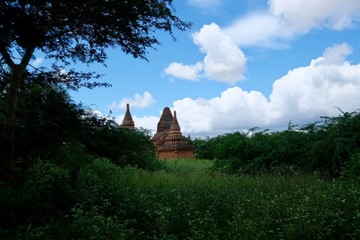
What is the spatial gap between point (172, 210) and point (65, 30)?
18.6 ft

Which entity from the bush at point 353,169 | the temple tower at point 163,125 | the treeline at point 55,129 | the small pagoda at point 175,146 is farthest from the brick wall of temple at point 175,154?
the bush at point 353,169

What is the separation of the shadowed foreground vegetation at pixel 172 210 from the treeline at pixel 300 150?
286 cm

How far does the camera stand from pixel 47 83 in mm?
11047

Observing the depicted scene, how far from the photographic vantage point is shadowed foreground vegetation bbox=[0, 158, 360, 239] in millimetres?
6230

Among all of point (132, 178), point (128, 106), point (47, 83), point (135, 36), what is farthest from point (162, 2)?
point (128, 106)

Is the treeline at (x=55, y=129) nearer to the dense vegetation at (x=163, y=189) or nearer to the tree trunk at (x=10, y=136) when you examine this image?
the dense vegetation at (x=163, y=189)

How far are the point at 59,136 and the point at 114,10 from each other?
11.8 ft

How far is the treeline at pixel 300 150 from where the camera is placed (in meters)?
13.0

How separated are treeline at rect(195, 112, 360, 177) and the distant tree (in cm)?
589

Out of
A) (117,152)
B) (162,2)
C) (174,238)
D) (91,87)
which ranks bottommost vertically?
(174,238)

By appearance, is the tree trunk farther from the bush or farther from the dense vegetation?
the bush

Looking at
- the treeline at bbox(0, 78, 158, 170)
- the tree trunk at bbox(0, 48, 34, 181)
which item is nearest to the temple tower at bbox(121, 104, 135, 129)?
the treeline at bbox(0, 78, 158, 170)

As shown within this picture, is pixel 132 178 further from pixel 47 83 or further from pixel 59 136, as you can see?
pixel 47 83

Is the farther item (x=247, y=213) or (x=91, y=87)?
(x=91, y=87)
